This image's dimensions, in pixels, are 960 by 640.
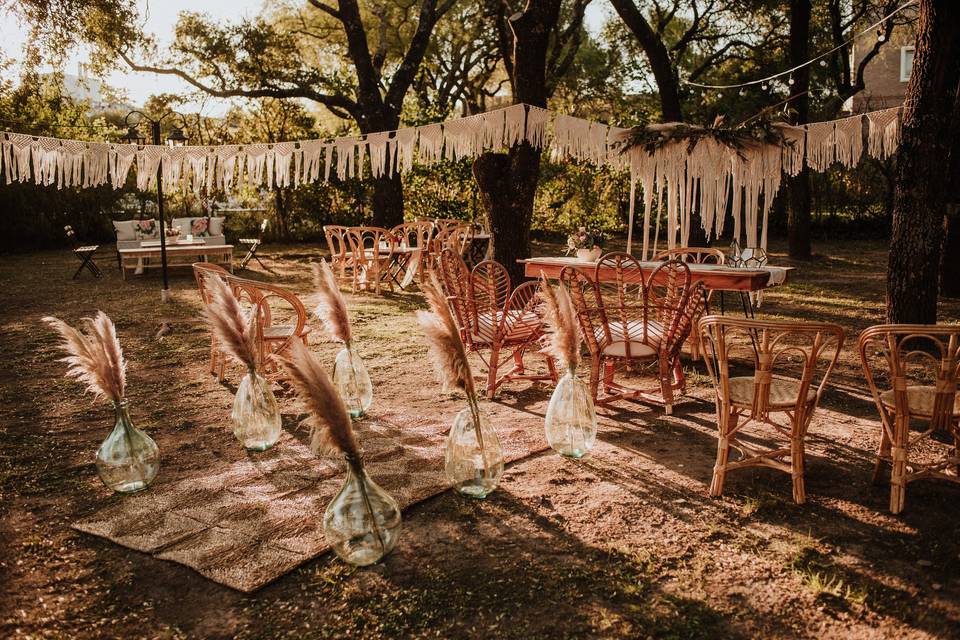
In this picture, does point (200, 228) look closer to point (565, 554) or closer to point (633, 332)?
point (633, 332)

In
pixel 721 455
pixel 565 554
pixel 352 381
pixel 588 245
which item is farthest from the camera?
pixel 588 245

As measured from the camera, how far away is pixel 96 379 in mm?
2873

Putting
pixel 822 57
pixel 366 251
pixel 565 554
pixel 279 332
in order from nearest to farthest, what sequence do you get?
pixel 565 554
pixel 279 332
pixel 822 57
pixel 366 251

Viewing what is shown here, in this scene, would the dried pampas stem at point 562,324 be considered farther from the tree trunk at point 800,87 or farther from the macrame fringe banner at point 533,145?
the tree trunk at point 800,87

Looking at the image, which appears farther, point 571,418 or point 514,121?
point 514,121

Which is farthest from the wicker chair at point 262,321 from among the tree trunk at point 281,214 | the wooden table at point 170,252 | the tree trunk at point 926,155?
the tree trunk at point 281,214

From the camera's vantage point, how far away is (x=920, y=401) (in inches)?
127

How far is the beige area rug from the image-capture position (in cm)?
278

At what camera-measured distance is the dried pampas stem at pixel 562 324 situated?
3.10 metres

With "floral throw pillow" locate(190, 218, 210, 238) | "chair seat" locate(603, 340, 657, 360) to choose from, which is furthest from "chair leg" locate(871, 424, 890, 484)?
"floral throw pillow" locate(190, 218, 210, 238)

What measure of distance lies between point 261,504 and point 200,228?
37.9 ft

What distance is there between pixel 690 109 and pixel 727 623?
58.9ft

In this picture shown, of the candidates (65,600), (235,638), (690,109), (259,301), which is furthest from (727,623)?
(690,109)

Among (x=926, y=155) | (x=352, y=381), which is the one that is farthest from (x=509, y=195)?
(x=352, y=381)
